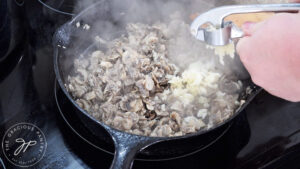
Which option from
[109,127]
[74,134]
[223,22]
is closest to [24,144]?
[74,134]

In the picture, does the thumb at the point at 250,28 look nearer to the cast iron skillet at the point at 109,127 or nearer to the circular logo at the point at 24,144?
the cast iron skillet at the point at 109,127

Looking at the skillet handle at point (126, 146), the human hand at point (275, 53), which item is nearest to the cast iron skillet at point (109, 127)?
the skillet handle at point (126, 146)

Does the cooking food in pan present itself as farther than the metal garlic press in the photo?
Yes

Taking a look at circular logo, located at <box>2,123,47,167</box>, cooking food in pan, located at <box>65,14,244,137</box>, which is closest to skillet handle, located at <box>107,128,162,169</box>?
cooking food in pan, located at <box>65,14,244,137</box>

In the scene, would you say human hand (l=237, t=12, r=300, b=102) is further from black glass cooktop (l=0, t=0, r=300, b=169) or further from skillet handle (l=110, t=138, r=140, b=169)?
skillet handle (l=110, t=138, r=140, b=169)

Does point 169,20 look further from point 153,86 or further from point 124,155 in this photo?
point 124,155
